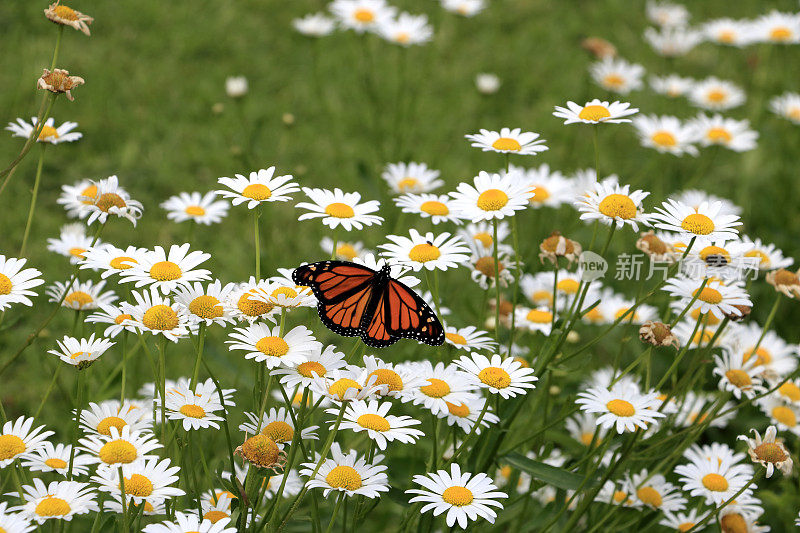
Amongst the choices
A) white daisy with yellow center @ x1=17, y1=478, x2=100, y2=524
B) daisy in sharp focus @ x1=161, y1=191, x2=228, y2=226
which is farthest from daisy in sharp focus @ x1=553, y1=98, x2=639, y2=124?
white daisy with yellow center @ x1=17, y1=478, x2=100, y2=524

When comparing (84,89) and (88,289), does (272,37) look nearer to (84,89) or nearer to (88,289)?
(84,89)

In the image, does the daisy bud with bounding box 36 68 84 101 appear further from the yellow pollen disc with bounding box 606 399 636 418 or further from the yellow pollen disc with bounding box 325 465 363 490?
the yellow pollen disc with bounding box 606 399 636 418

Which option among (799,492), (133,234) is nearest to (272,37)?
(133,234)

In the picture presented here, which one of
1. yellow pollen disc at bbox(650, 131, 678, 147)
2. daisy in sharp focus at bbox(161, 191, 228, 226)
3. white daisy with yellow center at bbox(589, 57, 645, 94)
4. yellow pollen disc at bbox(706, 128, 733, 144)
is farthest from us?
white daisy with yellow center at bbox(589, 57, 645, 94)

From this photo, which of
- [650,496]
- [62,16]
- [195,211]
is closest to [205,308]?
[62,16]

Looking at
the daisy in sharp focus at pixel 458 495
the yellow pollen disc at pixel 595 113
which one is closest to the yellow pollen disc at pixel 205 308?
the daisy in sharp focus at pixel 458 495

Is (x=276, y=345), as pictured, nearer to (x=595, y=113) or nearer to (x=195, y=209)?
(x=595, y=113)
